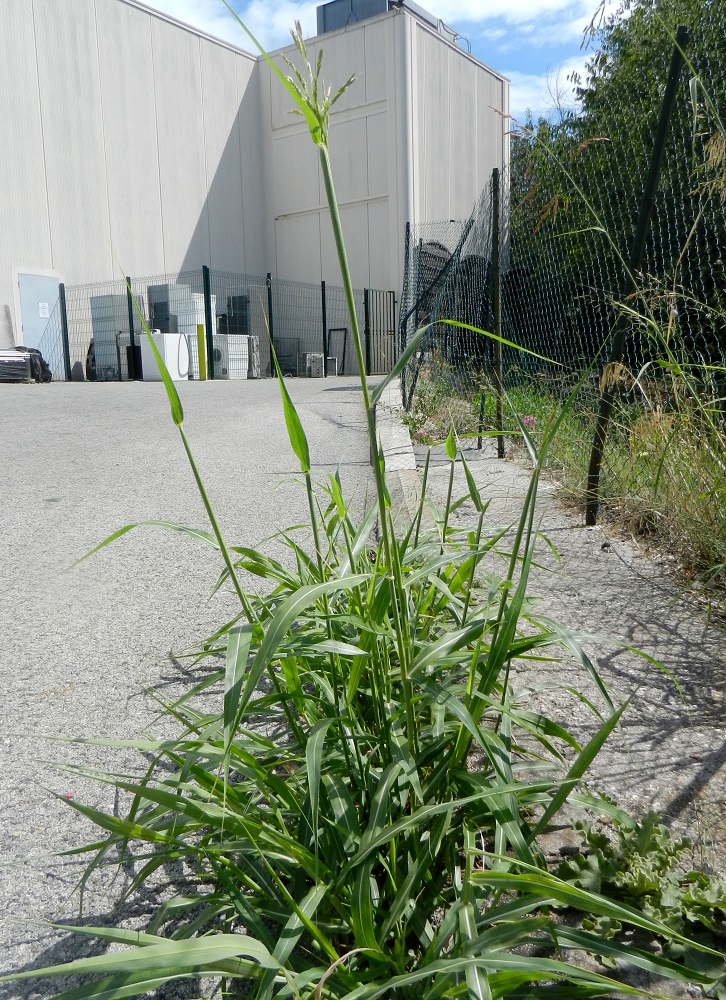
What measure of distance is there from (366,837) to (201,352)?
53.4 ft

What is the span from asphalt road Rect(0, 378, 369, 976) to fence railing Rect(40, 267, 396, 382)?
1093cm

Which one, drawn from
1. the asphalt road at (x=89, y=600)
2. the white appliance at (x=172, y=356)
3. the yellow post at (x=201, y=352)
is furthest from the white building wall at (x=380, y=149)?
the asphalt road at (x=89, y=600)

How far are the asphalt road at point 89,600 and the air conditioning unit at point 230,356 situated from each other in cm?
1171

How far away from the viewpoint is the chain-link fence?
8.18 feet

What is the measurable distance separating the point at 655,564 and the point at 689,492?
242 millimetres

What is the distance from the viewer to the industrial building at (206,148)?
672 inches

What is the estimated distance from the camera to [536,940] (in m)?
0.87

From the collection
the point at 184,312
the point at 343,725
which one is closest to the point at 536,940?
the point at 343,725

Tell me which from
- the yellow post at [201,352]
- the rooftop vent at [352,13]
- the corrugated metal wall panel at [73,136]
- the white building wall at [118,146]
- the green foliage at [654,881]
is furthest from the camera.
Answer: the rooftop vent at [352,13]

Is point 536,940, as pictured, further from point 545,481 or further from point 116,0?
point 116,0

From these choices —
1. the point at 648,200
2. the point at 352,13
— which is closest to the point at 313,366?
the point at 352,13

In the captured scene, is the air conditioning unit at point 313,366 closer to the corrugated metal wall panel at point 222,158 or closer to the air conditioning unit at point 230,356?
the air conditioning unit at point 230,356

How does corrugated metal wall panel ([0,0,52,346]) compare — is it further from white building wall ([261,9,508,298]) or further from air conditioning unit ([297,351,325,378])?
air conditioning unit ([297,351,325,378])

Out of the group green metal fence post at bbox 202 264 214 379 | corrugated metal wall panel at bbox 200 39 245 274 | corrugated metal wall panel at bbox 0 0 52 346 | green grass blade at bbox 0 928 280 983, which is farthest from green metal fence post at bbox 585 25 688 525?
corrugated metal wall panel at bbox 200 39 245 274
